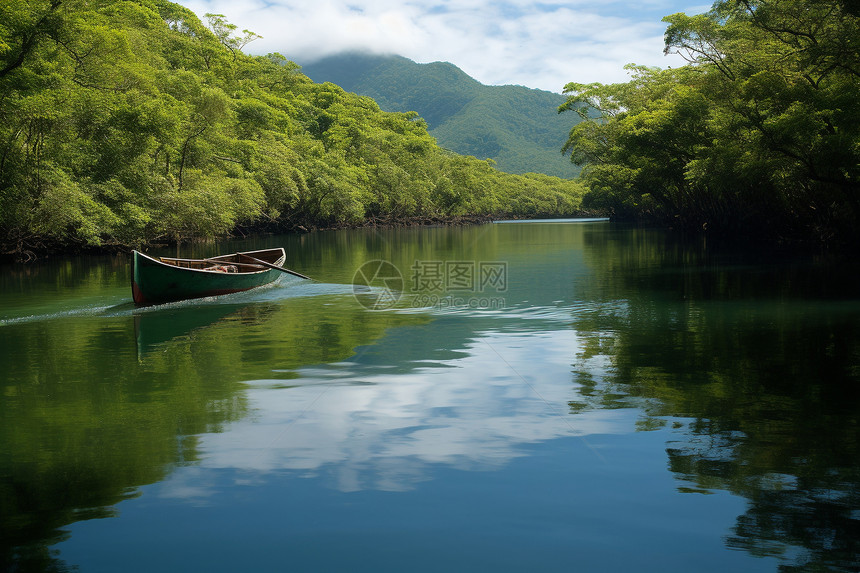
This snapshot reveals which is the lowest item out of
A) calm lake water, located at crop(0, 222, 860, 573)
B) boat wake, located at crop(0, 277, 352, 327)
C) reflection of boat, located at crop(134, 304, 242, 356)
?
calm lake water, located at crop(0, 222, 860, 573)

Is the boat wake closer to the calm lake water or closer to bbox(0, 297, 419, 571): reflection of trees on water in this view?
bbox(0, 297, 419, 571): reflection of trees on water

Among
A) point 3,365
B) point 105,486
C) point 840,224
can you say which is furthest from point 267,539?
point 840,224

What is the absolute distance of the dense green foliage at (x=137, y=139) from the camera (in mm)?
29031

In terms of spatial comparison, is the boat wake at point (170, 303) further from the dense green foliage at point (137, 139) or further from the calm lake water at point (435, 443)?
the dense green foliage at point (137, 139)

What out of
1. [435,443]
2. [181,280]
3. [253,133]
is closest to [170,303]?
[181,280]

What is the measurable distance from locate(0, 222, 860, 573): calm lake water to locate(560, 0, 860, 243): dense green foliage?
9.09 meters

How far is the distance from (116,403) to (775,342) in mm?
10174

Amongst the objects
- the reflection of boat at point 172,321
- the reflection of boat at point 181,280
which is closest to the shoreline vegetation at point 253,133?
the reflection of boat at point 181,280

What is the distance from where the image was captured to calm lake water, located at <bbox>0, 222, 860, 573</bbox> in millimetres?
4918

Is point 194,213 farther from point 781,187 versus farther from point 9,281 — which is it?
point 781,187

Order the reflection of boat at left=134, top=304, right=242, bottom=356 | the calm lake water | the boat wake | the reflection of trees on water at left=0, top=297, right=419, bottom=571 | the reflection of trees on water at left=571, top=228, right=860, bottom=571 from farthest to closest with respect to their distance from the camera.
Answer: the boat wake, the reflection of boat at left=134, top=304, right=242, bottom=356, the reflection of trees on water at left=0, top=297, right=419, bottom=571, the reflection of trees on water at left=571, top=228, right=860, bottom=571, the calm lake water

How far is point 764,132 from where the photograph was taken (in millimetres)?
24531

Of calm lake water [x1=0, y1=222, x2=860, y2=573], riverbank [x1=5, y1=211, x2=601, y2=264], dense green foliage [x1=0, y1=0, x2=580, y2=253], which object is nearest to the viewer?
calm lake water [x1=0, y1=222, x2=860, y2=573]

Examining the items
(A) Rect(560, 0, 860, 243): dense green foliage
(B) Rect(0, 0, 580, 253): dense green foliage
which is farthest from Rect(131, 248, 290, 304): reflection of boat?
(A) Rect(560, 0, 860, 243): dense green foliage
